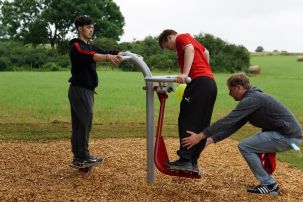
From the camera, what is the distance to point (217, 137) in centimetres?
618

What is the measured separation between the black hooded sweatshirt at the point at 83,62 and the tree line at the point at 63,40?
32.0 metres

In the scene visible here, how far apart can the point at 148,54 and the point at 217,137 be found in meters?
36.6

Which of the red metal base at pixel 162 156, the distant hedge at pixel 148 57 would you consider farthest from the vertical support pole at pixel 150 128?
the distant hedge at pixel 148 57

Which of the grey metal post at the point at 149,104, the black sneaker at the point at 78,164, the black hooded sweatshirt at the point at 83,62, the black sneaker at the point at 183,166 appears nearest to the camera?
the black sneaker at the point at 183,166

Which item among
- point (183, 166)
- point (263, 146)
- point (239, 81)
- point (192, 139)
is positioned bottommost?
point (183, 166)

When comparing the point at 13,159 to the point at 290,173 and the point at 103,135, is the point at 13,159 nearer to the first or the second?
the point at 103,135

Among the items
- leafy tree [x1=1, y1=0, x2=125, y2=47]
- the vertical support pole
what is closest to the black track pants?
the vertical support pole

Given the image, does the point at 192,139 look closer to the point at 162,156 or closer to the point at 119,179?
the point at 162,156

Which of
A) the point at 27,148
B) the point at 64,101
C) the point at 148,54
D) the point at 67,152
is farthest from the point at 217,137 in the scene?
the point at 148,54

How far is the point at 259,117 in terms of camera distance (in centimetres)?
599

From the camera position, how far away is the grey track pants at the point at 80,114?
6621mm

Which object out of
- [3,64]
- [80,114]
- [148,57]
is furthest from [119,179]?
[3,64]

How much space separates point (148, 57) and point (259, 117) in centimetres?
3561

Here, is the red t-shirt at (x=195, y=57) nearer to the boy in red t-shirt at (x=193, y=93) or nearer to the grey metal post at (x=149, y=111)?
the boy in red t-shirt at (x=193, y=93)
